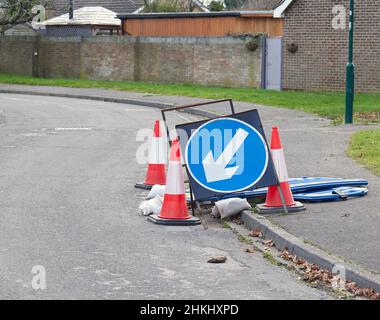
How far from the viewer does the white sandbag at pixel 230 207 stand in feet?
33.4

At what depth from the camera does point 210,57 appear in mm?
35562

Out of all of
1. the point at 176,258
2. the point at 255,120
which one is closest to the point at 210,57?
the point at 255,120

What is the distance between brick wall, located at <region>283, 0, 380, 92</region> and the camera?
1219 inches

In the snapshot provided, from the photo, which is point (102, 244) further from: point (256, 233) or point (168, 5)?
point (168, 5)

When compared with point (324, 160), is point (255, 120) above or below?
above

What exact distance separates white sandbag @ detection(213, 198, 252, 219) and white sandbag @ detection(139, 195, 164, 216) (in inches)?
25.4

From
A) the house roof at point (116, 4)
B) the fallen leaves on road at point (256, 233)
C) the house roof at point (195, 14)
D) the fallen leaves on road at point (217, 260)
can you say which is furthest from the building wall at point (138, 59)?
the fallen leaves on road at point (217, 260)

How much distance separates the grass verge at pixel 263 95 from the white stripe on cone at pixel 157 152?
10106 mm

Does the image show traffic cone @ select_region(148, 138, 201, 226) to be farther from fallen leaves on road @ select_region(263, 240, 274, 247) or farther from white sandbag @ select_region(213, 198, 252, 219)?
fallen leaves on road @ select_region(263, 240, 274, 247)

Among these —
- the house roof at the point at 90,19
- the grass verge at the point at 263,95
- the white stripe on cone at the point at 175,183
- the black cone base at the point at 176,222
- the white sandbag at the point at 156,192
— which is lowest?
the black cone base at the point at 176,222

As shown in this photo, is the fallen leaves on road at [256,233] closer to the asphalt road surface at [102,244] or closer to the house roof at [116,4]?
the asphalt road surface at [102,244]

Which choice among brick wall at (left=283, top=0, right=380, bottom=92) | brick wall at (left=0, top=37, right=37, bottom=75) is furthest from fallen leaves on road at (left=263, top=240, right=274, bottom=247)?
brick wall at (left=0, top=37, right=37, bottom=75)
